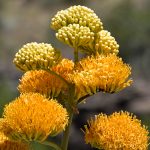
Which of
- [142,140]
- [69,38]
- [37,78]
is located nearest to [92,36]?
[69,38]

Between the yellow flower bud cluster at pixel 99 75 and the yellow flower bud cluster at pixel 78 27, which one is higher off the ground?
the yellow flower bud cluster at pixel 78 27

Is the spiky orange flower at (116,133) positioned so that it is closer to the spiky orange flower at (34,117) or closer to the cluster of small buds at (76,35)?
the spiky orange flower at (34,117)

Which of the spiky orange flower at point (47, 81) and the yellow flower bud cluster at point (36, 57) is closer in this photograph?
the yellow flower bud cluster at point (36, 57)

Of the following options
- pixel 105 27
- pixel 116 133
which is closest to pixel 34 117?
pixel 116 133

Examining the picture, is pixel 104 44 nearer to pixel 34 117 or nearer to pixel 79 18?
pixel 79 18

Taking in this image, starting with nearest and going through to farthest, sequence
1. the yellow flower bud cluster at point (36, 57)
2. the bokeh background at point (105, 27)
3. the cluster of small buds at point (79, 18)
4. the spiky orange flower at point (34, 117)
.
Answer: the spiky orange flower at point (34, 117) → the yellow flower bud cluster at point (36, 57) → the cluster of small buds at point (79, 18) → the bokeh background at point (105, 27)

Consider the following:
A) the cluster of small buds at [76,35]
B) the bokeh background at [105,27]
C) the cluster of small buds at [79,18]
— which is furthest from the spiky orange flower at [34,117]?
the bokeh background at [105,27]
